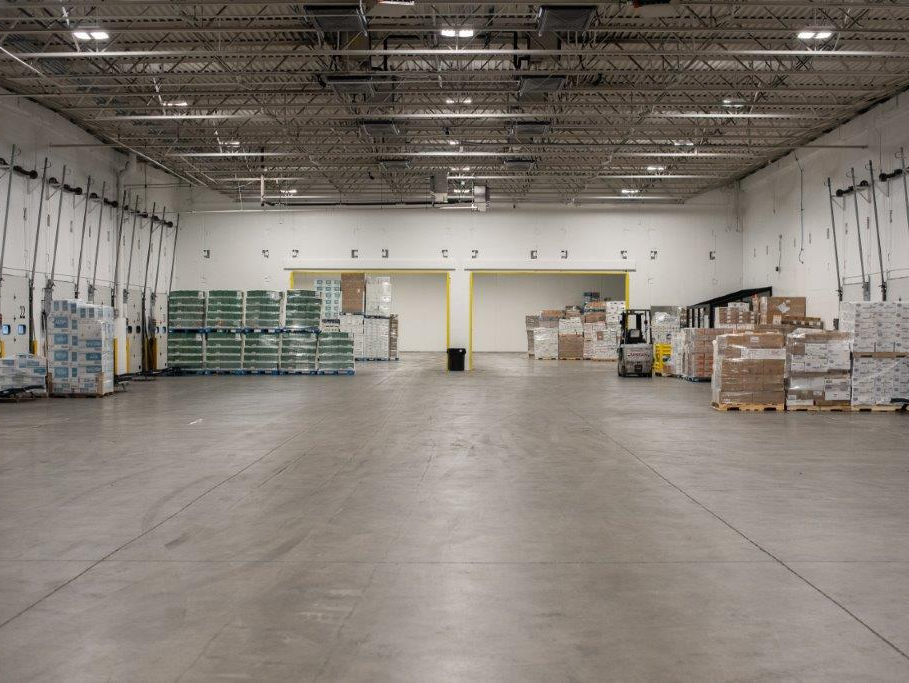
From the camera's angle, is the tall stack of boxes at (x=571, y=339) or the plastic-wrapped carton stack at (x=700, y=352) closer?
the plastic-wrapped carton stack at (x=700, y=352)

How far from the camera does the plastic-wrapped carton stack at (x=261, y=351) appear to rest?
20.2m

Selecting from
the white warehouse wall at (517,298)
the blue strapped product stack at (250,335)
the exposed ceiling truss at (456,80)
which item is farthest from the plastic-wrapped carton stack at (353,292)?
the white warehouse wall at (517,298)

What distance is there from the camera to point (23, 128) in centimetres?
1587

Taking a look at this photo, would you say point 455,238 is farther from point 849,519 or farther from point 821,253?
point 849,519

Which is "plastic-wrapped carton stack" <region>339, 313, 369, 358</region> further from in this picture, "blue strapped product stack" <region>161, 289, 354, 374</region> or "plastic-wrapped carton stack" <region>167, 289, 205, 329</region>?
"plastic-wrapped carton stack" <region>167, 289, 205, 329</region>

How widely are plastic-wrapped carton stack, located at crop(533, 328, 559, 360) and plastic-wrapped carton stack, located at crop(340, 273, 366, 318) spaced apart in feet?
28.3

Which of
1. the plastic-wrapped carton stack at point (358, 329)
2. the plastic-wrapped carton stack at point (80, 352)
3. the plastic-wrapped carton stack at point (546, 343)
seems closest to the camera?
the plastic-wrapped carton stack at point (80, 352)

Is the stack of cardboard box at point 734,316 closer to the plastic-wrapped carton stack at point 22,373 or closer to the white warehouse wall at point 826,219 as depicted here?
the white warehouse wall at point 826,219

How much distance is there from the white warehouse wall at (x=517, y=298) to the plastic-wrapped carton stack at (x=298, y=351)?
54.4 ft

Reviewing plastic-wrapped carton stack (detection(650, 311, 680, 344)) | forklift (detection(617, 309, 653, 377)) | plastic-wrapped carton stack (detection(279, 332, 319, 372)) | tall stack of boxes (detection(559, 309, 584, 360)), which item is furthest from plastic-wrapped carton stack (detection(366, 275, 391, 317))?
forklift (detection(617, 309, 653, 377))

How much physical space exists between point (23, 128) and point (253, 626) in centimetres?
1614

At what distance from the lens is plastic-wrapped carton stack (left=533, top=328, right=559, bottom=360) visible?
99.8ft

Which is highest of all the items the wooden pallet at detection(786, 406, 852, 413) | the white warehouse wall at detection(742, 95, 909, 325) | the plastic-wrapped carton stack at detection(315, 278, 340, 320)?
the white warehouse wall at detection(742, 95, 909, 325)

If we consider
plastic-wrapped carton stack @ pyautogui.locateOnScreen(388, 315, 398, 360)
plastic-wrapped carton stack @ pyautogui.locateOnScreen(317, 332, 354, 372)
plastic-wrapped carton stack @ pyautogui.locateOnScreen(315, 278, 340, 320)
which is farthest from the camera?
plastic-wrapped carton stack @ pyautogui.locateOnScreen(388, 315, 398, 360)
